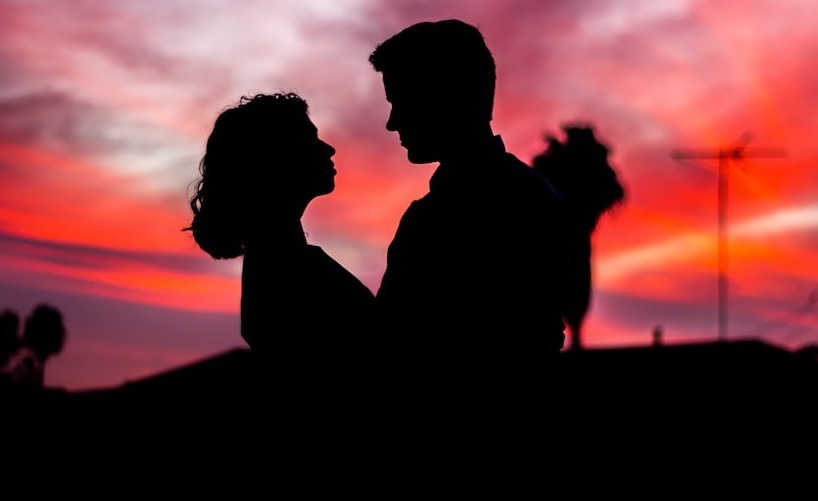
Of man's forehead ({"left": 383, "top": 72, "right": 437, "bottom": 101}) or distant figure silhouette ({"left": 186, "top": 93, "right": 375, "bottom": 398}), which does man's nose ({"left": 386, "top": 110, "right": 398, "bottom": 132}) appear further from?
distant figure silhouette ({"left": 186, "top": 93, "right": 375, "bottom": 398})

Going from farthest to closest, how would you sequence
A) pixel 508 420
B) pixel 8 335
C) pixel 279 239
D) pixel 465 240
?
pixel 8 335 < pixel 279 239 < pixel 465 240 < pixel 508 420

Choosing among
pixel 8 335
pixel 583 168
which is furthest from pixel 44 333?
pixel 583 168

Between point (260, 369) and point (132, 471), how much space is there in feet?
114

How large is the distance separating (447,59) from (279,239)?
1.22 meters

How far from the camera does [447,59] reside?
13.1 feet

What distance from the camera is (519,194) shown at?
383 centimetres

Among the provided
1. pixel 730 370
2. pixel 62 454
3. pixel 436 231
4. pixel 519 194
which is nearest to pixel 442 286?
pixel 436 231

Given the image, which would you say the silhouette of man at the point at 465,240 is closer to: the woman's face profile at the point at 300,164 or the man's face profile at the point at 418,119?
the man's face profile at the point at 418,119

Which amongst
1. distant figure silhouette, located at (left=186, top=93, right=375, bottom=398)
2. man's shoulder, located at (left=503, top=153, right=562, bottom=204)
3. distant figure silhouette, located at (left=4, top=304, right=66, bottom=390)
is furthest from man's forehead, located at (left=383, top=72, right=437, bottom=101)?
distant figure silhouette, located at (left=4, top=304, right=66, bottom=390)

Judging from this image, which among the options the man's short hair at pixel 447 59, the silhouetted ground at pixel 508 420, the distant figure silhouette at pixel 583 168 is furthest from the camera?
the distant figure silhouette at pixel 583 168

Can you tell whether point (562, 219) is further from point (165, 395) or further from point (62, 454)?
point (62, 454)

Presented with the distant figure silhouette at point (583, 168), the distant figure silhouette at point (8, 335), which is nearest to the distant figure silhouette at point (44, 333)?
the distant figure silhouette at point (8, 335)

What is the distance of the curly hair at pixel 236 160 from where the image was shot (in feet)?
16.2

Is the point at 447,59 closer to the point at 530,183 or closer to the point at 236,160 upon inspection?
the point at 530,183
